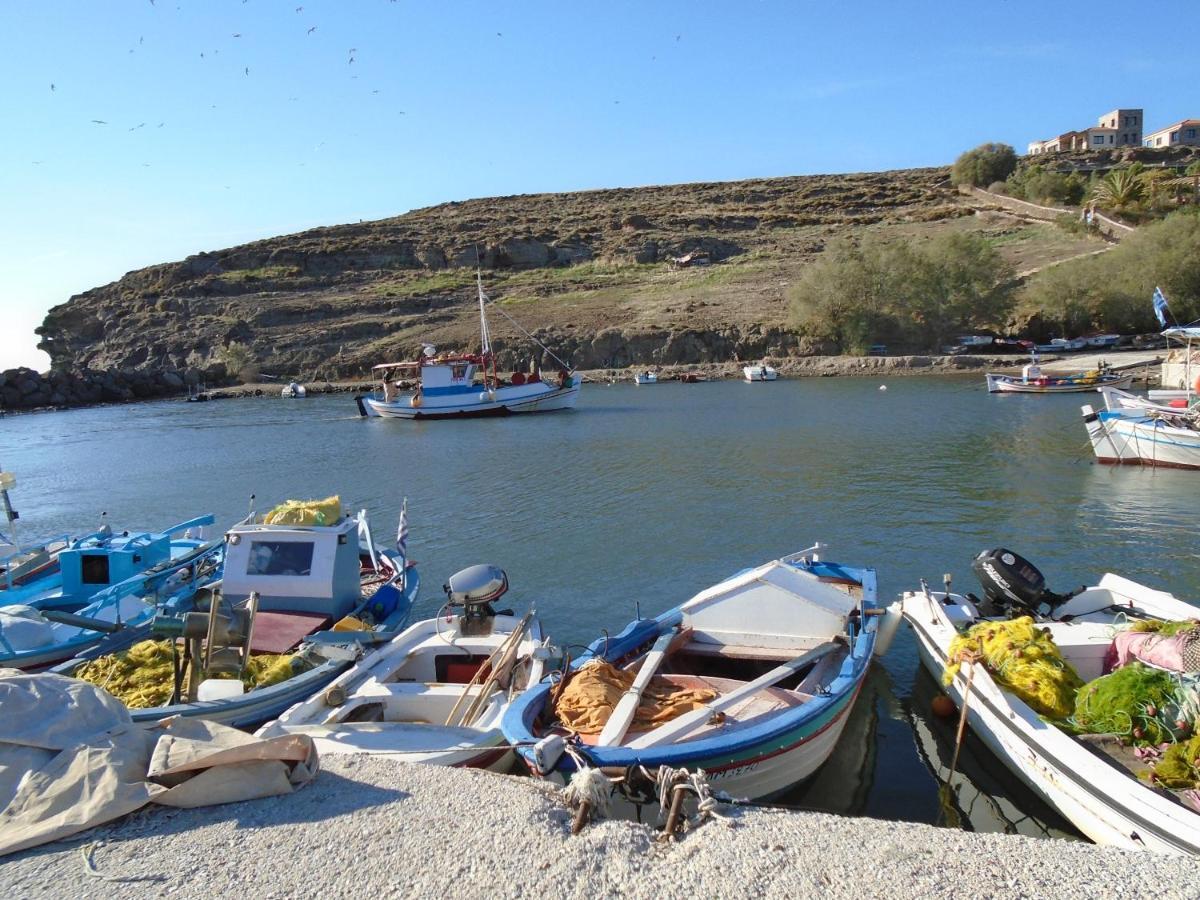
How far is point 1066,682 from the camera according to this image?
26.5 feet

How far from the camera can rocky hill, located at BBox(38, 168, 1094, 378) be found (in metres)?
75.7

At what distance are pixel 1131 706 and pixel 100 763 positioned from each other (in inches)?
323

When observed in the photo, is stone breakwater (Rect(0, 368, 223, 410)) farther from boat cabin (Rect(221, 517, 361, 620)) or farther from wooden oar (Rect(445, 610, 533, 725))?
wooden oar (Rect(445, 610, 533, 725))

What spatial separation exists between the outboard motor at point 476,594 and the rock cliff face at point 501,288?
63.4 metres

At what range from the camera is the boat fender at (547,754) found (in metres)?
6.64

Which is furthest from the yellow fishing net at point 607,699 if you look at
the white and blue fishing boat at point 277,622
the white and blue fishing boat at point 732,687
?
the white and blue fishing boat at point 277,622

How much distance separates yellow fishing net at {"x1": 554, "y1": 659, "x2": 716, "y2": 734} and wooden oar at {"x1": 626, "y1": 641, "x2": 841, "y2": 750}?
21 cm

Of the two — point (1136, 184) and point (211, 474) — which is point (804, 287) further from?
point (211, 474)

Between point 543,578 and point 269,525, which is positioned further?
point 543,578

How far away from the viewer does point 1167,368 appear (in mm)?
41469

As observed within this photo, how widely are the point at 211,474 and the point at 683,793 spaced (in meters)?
31.6

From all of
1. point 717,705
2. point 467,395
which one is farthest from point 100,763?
point 467,395

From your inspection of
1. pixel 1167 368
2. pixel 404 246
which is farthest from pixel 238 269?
pixel 1167 368

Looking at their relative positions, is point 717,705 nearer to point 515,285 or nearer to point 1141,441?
point 1141,441
